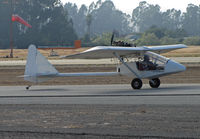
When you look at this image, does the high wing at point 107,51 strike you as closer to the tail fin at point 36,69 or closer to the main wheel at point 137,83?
the main wheel at point 137,83

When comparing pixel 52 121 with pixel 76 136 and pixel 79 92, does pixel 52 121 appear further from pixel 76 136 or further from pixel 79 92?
pixel 79 92

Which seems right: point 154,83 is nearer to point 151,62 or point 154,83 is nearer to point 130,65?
point 151,62

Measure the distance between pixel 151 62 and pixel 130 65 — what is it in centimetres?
100

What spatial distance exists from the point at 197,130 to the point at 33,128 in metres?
4.08

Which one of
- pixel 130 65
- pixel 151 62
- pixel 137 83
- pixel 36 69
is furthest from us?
pixel 36 69

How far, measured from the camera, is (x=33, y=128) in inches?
478

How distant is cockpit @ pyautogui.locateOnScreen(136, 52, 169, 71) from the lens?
22.3 m

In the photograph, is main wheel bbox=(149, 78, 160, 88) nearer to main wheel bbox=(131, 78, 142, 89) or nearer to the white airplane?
the white airplane

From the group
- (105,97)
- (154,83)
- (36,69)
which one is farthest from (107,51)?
(36,69)

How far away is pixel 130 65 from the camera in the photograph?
2267 centimetres

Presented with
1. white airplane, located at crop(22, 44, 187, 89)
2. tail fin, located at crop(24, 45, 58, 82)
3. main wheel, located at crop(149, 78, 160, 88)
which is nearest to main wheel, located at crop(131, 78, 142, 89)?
white airplane, located at crop(22, 44, 187, 89)

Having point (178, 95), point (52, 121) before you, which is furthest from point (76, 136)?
point (178, 95)

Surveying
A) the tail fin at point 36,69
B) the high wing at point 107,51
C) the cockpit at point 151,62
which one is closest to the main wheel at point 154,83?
the cockpit at point 151,62

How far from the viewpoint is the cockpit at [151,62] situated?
73.2ft
